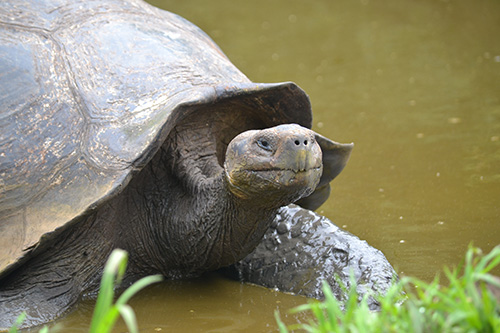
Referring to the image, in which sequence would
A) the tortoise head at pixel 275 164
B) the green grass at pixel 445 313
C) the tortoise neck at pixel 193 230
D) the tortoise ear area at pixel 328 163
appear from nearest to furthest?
1. the green grass at pixel 445 313
2. the tortoise head at pixel 275 164
3. the tortoise neck at pixel 193 230
4. the tortoise ear area at pixel 328 163

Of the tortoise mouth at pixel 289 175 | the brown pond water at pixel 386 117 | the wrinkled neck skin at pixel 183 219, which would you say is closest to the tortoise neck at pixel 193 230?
the wrinkled neck skin at pixel 183 219

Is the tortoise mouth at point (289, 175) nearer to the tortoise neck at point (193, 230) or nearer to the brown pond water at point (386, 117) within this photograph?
the tortoise neck at point (193, 230)

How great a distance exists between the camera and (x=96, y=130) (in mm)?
3492

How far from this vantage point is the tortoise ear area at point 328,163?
12.8 feet

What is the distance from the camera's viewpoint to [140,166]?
3332 mm

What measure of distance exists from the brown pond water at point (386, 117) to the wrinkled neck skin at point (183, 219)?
0.59 ft

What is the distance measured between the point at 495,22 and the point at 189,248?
7.55m

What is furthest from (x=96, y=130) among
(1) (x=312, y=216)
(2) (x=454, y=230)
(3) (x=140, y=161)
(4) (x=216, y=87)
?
(2) (x=454, y=230)

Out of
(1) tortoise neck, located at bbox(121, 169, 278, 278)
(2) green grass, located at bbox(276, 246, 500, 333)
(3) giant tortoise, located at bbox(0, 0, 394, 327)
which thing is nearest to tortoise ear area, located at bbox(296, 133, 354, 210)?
(3) giant tortoise, located at bbox(0, 0, 394, 327)

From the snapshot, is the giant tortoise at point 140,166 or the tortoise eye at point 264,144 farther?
the giant tortoise at point 140,166

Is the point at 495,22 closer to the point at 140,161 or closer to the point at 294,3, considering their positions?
the point at 294,3

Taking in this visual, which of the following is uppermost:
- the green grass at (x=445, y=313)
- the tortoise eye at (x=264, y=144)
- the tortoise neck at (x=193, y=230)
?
the tortoise eye at (x=264, y=144)

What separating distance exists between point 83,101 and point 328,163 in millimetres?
1398

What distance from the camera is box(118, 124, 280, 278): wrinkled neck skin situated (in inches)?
142
